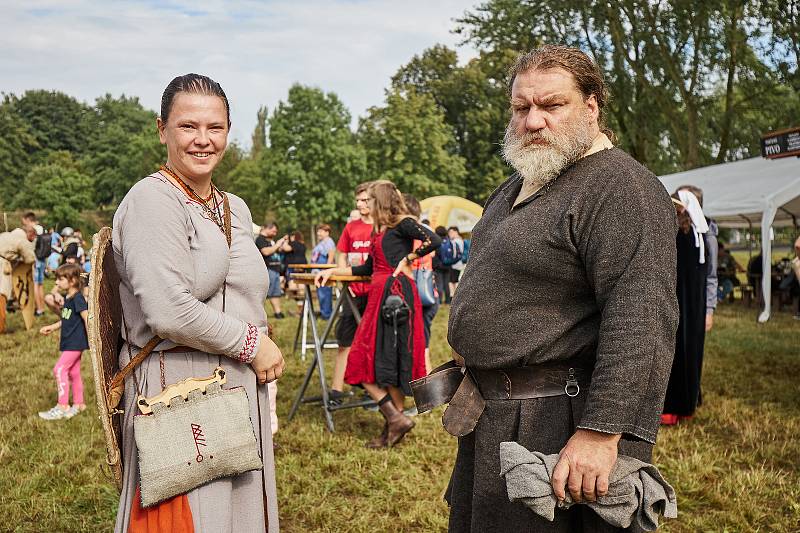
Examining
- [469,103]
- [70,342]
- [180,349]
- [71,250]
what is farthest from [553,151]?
[469,103]

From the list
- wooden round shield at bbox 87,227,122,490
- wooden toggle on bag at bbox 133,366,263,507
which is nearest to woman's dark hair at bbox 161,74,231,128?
wooden round shield at bbox 87,227,122,490

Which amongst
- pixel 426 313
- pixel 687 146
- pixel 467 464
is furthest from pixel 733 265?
pixel 467 464

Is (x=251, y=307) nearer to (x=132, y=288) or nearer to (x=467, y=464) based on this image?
(x=132, y=288)

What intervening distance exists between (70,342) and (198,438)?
4.72m

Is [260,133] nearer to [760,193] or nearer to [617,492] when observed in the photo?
[760,193]

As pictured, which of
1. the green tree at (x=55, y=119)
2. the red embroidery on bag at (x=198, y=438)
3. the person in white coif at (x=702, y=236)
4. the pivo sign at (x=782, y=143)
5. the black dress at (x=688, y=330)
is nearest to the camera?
the red embroidery on bag at (x=198, y=438)

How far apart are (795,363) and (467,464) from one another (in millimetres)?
7885

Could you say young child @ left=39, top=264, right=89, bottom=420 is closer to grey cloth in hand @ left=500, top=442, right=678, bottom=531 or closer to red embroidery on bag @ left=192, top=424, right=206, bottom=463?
red embroidery on bag @ left=192, top=424, right=206, bottom=463

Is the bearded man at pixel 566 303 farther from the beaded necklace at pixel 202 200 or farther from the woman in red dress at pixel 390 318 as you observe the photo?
the woman in red dress at pixel 390 318

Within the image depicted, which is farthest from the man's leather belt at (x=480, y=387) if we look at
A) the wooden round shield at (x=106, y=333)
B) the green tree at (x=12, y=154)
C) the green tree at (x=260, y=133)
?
the green tree at (x=260, y=133)

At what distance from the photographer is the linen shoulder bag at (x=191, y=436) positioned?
1.92 meters

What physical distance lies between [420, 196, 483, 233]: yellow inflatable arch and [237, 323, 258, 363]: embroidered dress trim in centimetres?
2045

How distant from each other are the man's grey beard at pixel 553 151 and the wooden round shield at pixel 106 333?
1264 mm

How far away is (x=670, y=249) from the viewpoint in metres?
1.72
